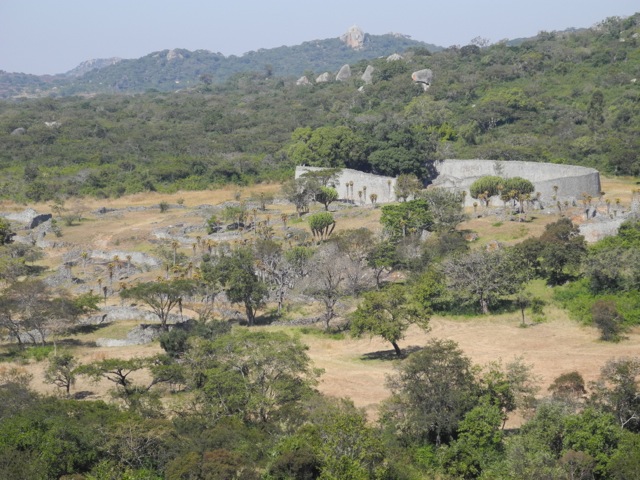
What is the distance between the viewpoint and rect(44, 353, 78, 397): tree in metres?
31.9

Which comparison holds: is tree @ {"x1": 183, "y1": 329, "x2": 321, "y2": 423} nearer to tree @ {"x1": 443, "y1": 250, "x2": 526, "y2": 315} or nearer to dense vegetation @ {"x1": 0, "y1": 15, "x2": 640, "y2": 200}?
tree @ {"x1": 443, "y1": 250, "x2": 526, "y2": 315}

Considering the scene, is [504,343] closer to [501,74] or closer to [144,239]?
[144,239]

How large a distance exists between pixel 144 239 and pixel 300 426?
Answer: 129ft

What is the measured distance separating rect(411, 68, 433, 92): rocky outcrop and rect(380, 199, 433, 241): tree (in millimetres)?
71607

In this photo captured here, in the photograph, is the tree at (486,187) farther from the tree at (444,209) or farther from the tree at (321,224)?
the tree at (321,224)

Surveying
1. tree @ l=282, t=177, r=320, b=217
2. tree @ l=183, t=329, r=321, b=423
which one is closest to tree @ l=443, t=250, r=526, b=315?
tree @ l=183, t=329, r=321, b=423

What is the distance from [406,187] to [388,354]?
29.0 m

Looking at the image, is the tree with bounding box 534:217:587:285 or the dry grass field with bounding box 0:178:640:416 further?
the tree with bounding box 534:217:587:285

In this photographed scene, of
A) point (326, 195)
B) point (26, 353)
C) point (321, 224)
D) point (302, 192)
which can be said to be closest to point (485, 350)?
point (26, 353)

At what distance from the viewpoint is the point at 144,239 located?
62.2 metres

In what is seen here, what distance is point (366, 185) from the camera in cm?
7106

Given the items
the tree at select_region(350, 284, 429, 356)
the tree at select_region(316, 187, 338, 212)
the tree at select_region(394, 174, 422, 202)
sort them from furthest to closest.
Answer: the tree at select_region(316, 187, 338, 212) < the tree at select_region(394, 174, 422, 202) < the tree at select_region(350, 284, 429, 356)

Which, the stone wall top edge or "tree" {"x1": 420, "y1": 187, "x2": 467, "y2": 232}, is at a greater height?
the stone wall top edge

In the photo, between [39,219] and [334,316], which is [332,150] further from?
[334,316]
